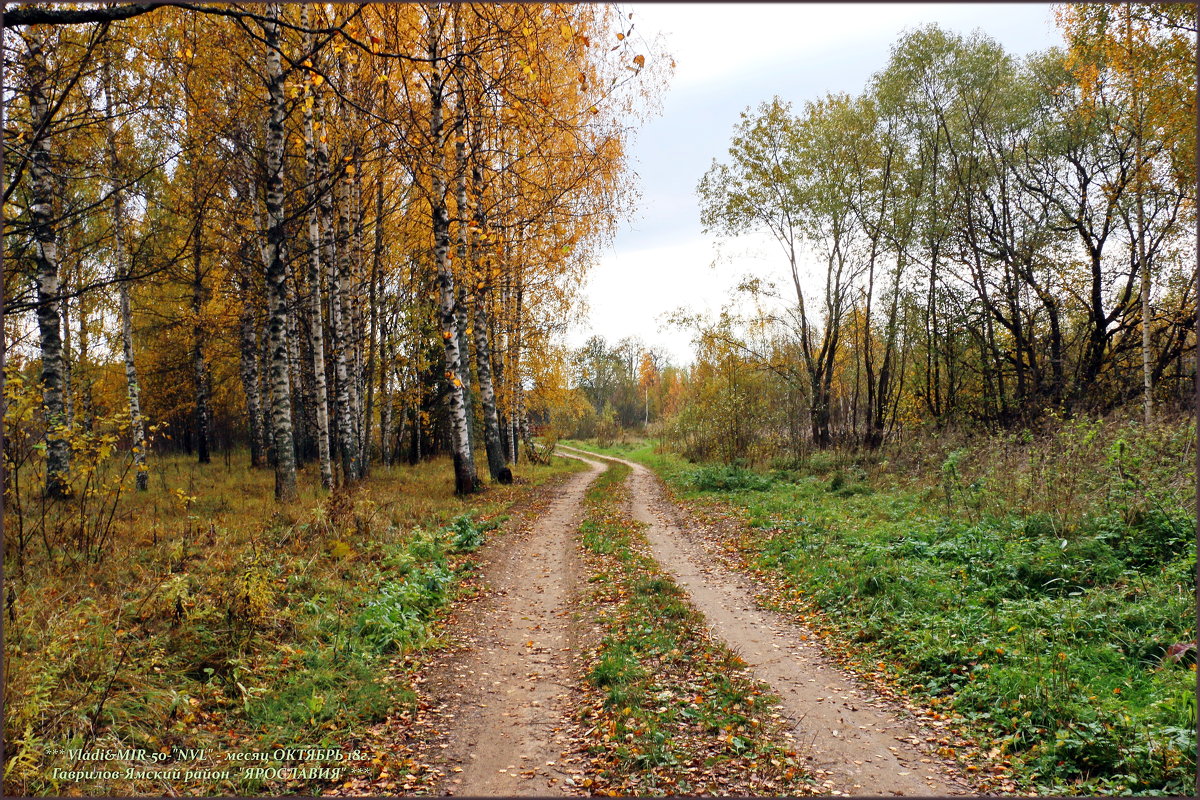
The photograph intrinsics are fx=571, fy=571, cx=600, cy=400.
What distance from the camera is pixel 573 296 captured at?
81.4 ft

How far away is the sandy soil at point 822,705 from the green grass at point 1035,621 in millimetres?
501

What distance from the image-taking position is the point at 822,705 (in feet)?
17.3

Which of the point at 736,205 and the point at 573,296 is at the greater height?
the point at 736,205

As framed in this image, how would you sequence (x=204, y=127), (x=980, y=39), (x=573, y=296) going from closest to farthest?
(x=204, y=127) < (x=980, y=39) < (x=573, y=296)

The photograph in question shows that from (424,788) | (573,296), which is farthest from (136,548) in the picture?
(573,296)

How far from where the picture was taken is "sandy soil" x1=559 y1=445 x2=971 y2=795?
4.20 meters

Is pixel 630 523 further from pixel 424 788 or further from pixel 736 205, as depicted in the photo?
pixel 736 205

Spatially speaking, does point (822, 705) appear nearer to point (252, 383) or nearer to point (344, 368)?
point (344, 368)

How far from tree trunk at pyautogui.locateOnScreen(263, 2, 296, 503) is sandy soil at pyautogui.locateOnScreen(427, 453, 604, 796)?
495cm

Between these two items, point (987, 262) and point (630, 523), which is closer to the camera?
point (630, 523)

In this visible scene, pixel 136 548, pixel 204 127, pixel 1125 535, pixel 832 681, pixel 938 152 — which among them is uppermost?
pixel 938 152

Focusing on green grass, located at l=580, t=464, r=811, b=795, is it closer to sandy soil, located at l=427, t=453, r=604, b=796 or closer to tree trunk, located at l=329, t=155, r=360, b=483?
sandy soil, located at l=427, t=453, r=604, b=796

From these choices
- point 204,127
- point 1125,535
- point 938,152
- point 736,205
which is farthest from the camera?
point 736,205

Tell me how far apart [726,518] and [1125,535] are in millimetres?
7496
